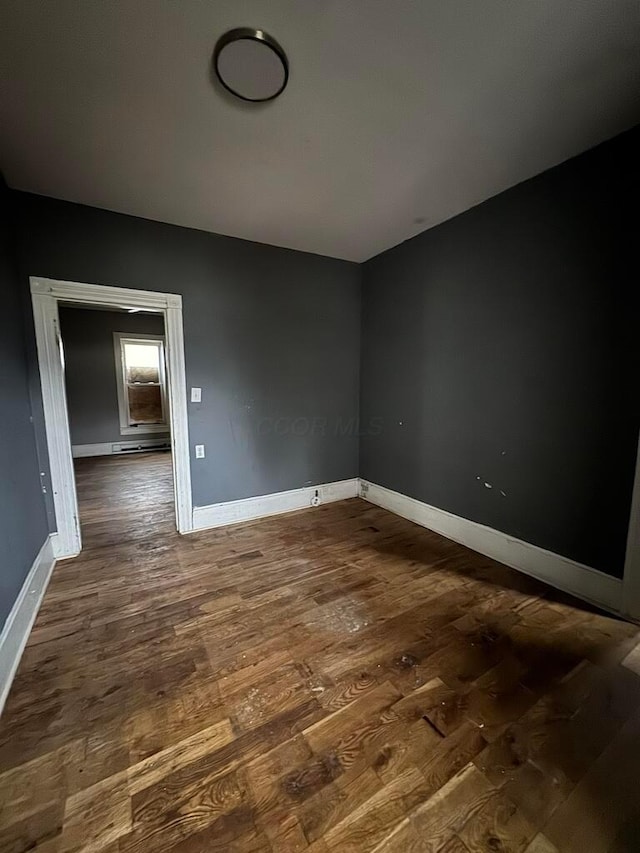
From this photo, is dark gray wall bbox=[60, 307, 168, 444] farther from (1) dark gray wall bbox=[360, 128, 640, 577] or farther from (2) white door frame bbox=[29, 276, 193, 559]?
(1) dark gray wall bbox=[360, 128, 640, 577]

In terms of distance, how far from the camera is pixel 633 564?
6.02 feet

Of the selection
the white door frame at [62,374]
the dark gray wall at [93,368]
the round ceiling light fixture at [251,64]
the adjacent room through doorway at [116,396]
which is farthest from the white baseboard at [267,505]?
the dark gray wall at [93,368]

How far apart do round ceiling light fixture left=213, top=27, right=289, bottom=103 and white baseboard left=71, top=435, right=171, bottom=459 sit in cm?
600

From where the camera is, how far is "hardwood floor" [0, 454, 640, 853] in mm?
1008

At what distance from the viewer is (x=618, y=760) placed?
3.88 ft

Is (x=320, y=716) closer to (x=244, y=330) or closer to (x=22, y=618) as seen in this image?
(x=22, y=618)

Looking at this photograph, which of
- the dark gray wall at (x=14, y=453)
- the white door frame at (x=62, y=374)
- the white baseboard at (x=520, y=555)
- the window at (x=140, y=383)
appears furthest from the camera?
the window at (x=140, y=383)

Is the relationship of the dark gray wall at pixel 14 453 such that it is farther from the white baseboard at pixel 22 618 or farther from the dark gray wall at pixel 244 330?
the dark gray wall at pixel 244 330

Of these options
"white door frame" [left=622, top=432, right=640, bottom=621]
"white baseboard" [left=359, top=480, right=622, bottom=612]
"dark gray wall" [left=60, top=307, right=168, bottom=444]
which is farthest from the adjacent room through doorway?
"white door frame" [left=622, top=432, right=640, bottom=621]

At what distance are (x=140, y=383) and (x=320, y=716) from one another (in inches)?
252

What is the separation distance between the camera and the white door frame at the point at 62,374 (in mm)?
2387

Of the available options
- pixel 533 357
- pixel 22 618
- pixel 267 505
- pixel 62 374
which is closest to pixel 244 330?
pixel 62 374

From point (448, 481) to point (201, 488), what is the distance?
217 cm

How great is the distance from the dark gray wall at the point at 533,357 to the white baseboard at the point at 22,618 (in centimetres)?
286
